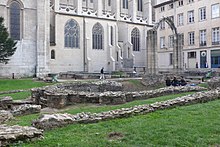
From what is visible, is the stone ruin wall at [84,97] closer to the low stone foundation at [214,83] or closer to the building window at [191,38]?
the low stone foundation at [214,83]

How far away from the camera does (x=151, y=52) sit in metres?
25.2

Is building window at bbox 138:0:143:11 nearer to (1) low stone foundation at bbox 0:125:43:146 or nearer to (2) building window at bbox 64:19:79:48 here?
(2) building window at bbox 64:19:79:48

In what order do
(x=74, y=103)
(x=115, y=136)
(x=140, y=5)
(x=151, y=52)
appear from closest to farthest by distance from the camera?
1. (x=115, y=136)
2. (x=74, y=103)
3. (x=151, y=52)
4. (x=140, y=5)

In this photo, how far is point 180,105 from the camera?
10.4 metres

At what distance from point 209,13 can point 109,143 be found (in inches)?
1587

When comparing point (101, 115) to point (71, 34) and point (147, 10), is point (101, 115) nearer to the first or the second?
point (71, 34)

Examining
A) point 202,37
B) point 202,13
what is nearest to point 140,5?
point 202,13

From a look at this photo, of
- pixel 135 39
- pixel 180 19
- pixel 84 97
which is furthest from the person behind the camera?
pixel 135 39

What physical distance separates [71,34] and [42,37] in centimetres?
749

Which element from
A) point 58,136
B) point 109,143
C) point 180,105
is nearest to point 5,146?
point 58,136

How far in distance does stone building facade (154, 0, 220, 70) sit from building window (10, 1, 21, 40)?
26.6 meters

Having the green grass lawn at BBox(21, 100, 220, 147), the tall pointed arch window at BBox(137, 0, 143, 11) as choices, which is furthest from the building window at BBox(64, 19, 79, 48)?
the green grass lawn at BBox(21, 100, 220, 147)

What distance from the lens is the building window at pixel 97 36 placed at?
164ft

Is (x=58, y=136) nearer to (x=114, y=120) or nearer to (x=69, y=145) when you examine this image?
(x=69, y=145)
